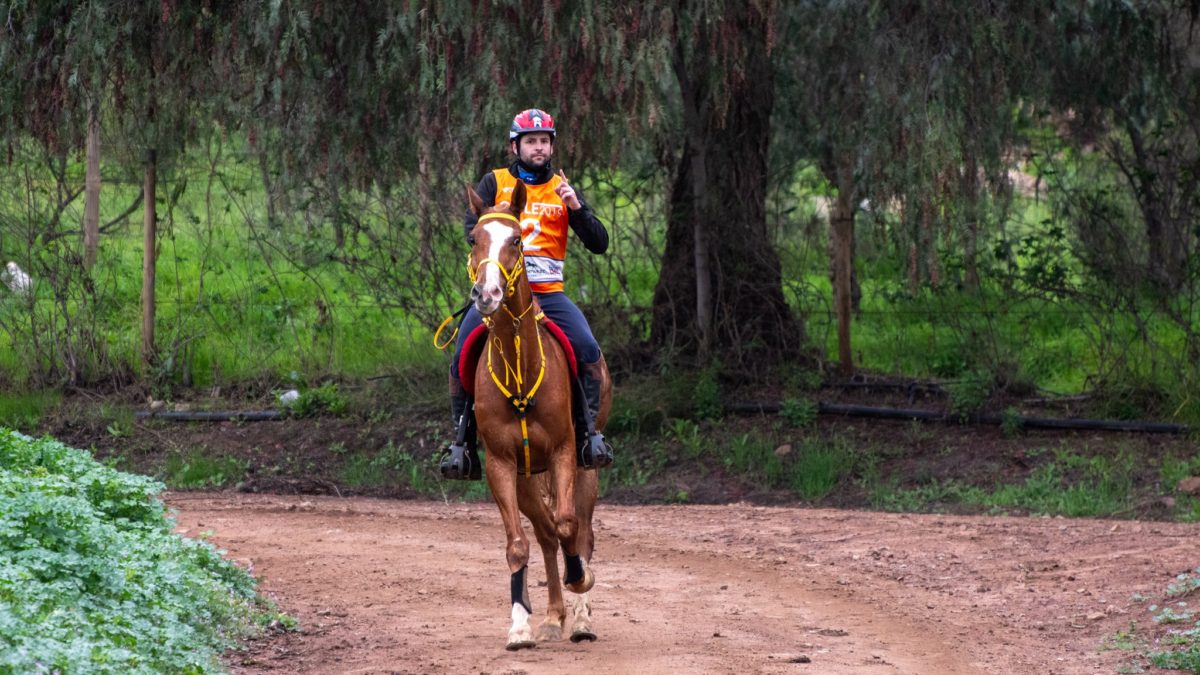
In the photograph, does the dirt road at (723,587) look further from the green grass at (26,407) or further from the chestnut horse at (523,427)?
the green grass at (26,407)

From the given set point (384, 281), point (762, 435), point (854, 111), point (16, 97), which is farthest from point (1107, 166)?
point (16, 97)

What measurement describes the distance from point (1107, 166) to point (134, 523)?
37.1 feet

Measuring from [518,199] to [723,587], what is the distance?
335 cm

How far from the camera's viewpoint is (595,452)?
8.22m

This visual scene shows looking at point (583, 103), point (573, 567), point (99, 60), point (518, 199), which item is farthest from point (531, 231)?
point (99, 60)

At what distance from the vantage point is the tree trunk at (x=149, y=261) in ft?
55.4

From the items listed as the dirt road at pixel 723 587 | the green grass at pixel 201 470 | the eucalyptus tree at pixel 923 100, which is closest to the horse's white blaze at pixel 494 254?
the dirt road at pixel 723 587

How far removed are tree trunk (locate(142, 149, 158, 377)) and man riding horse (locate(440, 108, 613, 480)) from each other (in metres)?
9.59

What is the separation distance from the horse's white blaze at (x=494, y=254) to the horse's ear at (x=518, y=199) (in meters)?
0.35

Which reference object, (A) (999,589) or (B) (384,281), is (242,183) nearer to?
(B) (384,281)

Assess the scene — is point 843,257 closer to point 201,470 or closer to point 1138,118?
point 1138,118

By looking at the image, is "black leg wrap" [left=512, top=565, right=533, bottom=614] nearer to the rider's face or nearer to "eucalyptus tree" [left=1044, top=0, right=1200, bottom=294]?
the rider's face

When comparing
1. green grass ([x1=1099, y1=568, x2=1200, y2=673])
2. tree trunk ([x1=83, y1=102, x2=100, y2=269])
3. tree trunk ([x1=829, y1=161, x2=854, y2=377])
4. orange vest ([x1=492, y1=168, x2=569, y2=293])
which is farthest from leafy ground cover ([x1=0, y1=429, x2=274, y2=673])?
tree trunk ([x1=829, y1=161, x2=854, y2=377])

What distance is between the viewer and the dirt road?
7785mm
